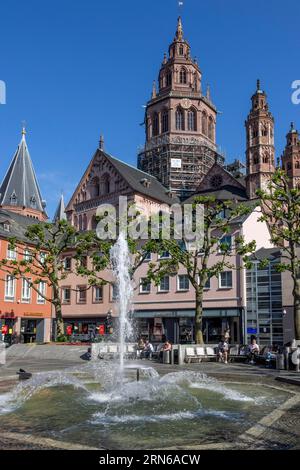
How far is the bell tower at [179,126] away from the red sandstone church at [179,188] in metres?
0.16

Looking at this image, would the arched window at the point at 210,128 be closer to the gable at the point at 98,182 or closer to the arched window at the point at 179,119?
the arched window at the point at 179,119

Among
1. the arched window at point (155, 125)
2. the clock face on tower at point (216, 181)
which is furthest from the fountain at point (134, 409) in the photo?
the arched window at point (155, 125)

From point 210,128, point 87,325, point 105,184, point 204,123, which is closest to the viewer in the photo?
point 87,325

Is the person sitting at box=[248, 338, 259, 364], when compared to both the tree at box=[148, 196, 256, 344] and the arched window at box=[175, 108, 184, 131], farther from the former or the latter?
the arched window at box=[175, 108, 184, 131]

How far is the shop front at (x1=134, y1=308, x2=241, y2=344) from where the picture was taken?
4428 centimetres

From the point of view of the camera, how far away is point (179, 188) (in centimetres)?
7600

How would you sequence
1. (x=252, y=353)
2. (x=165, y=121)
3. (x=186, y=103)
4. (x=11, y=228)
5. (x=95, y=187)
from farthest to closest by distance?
(x=165, y=121) → (x=186, y=103) → (x=95, y=187) → (x=11, y=228) → (x=252, y=353)

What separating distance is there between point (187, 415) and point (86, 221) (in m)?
59.1

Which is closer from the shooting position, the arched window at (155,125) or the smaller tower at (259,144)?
→ the smaller tower at (259,144)

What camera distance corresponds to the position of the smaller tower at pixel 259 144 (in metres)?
62.2

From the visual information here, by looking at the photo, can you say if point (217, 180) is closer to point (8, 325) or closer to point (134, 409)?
point (8, 325)

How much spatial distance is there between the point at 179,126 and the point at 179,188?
39.5 feet

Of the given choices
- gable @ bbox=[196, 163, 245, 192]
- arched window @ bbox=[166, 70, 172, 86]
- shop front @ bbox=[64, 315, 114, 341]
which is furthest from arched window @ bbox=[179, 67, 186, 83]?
shop front @ bbox=[64, 315, 114, 341]

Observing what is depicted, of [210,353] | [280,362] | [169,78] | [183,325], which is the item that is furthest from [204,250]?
[169,78]
